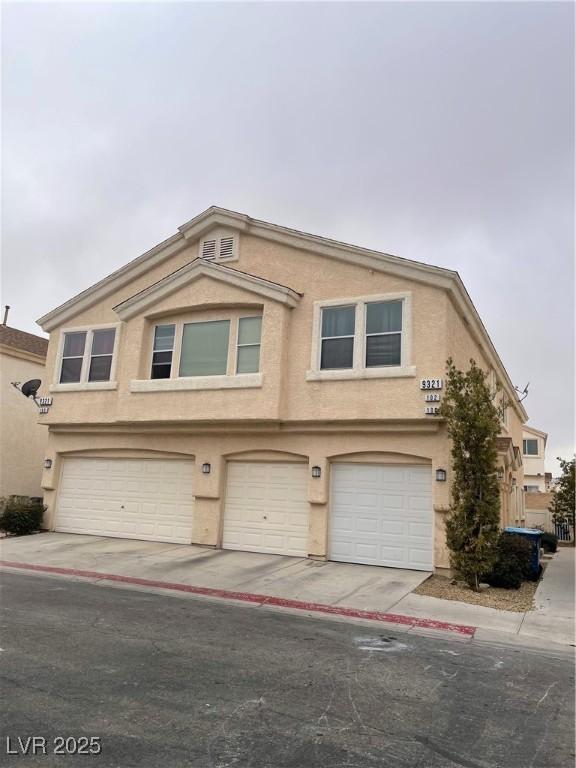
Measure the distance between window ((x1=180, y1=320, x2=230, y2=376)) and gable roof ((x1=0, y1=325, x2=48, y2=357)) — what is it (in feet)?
33.2

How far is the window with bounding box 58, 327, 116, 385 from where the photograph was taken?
16.7m

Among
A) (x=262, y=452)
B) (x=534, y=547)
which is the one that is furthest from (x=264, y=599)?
(x=534, y=547)

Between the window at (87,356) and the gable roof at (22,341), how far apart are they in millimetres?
5666

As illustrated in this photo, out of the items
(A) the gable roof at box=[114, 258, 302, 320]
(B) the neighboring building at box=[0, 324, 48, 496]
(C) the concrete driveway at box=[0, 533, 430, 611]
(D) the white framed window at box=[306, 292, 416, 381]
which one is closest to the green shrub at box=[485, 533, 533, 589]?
(C) the concrete driveway at box=[0, 533, 430, 611]

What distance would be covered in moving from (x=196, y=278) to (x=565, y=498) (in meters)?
18.5

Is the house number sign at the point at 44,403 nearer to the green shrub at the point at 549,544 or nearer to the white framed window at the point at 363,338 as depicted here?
the white framed window at the point at 363,338

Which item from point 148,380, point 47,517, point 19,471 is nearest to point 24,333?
point 19,471

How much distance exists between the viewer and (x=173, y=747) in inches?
163

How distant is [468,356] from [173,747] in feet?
43.1

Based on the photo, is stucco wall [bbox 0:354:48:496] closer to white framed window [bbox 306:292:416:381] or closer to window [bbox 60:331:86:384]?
window [bbox 60:331:86:384]

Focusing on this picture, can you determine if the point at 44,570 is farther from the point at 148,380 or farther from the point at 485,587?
the point at 485,587

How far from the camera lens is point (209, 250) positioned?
52.4 feet

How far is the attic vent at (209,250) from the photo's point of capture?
15844mm

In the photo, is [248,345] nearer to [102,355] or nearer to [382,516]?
[102,355]
